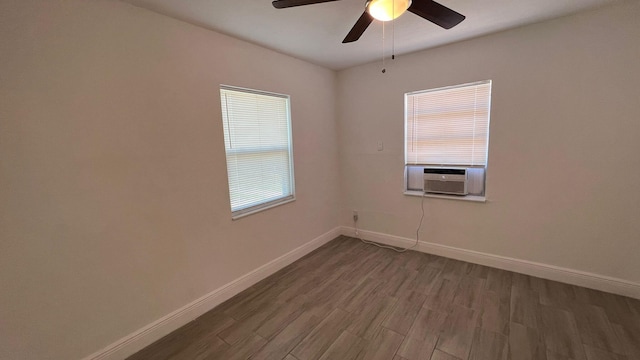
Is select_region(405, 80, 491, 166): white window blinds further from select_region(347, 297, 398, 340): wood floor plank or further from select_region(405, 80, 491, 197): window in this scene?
select_region(347, 297, 398, 340): wood floor plank

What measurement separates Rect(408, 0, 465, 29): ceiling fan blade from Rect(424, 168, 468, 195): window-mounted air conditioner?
163 cm

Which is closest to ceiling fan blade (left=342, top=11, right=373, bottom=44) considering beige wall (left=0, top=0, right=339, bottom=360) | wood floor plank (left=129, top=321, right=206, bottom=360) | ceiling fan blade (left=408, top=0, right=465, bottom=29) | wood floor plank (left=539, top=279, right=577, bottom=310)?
ceiling fan blade (left=408, top=0, right=465, bottom=29)

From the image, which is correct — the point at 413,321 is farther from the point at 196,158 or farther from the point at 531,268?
the point at 196,158

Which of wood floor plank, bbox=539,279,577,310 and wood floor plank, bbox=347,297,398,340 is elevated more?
wood floor plank, bbox=539,279,577,310

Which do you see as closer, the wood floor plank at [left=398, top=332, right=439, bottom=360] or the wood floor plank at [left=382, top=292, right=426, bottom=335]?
the wood floor plank at [left=398, top=332, right=439, bottom=360]

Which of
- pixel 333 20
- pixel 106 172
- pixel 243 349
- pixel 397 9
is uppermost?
pixel 333 20

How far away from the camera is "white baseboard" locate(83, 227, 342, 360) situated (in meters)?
1.71

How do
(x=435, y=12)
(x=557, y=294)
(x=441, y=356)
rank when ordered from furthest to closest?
1. (x=557, y=294)
2. (x=441, y=356)
3. (x=435, y=12)

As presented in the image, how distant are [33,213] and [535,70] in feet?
12.7

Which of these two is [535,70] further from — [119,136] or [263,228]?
[119,136]

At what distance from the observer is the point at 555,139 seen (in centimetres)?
230

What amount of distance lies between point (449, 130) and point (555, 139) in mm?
905

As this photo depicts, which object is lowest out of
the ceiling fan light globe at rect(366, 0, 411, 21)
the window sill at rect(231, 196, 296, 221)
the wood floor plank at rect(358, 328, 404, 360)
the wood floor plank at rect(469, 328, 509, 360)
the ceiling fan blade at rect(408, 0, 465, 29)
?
the wood floor plank at rect(358, 328, 404, 360)

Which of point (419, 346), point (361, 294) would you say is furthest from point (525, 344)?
point (361, 294)
